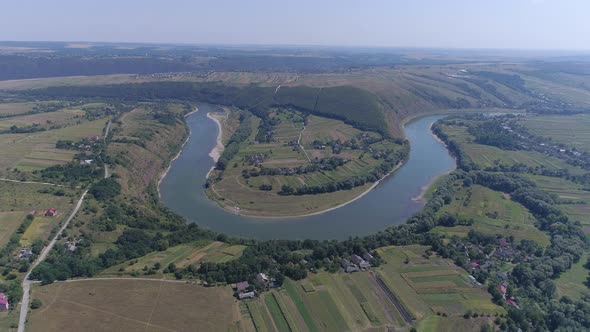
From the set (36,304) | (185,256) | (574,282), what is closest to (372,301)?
(185,256)

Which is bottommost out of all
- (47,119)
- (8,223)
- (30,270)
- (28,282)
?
(28,282)

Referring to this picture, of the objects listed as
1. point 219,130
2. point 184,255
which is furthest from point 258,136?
point 184,255

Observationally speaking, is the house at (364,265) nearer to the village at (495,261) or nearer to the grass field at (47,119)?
the village at (495,261)

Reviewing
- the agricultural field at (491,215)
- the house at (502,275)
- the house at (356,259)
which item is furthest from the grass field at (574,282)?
the house at (356,259)

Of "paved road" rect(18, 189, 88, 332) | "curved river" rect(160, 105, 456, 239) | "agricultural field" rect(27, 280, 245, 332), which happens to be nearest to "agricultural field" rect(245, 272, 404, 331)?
"agricultural field" rect(27, 280, 245, 332)

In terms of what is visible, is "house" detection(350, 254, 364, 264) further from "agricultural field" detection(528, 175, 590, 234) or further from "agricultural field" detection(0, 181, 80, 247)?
"agricultural field" detection(0, 181, 80, 247)

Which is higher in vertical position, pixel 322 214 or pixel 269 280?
pixel 269 280

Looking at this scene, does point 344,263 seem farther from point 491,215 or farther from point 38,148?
point 38,148
